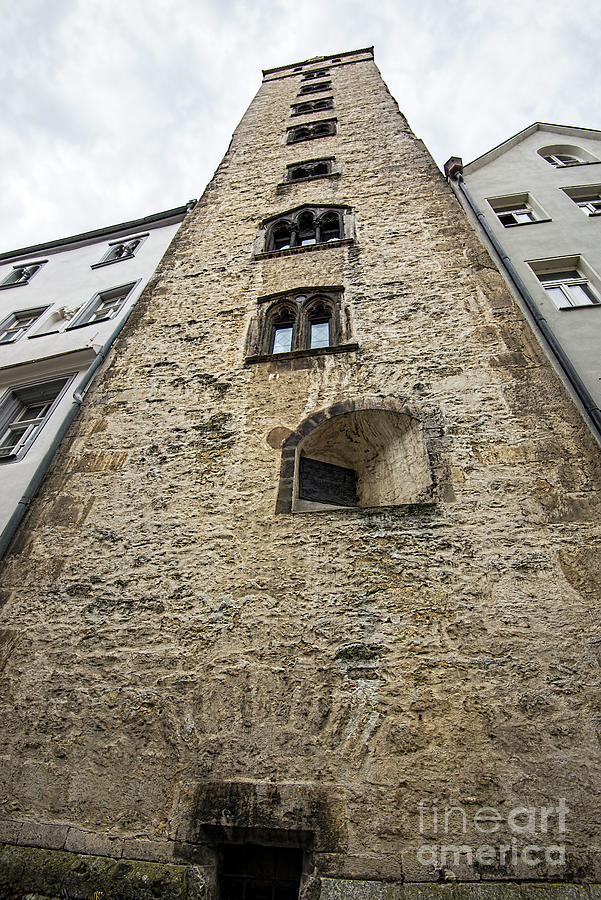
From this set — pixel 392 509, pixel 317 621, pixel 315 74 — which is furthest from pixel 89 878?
pixel 315 74

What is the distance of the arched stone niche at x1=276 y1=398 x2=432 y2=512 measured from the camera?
4.35 m

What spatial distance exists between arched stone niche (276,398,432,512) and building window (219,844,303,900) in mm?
2323

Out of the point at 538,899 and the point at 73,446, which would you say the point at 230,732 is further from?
the point at 73,446

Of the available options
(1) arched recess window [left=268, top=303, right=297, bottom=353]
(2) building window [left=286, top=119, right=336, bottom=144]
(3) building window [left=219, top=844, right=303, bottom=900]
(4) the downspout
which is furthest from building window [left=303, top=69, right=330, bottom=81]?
(3) building window [left=219, top=844, right=303, bottom=900]

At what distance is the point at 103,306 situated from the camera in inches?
350

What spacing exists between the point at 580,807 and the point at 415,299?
5028 mm

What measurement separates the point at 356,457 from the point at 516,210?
22.3ft

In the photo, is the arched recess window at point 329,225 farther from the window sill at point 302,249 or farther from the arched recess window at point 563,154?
the arched recess window at point 563,154

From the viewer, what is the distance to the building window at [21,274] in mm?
10695

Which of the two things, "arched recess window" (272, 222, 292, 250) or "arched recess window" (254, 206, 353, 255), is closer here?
"arched recess window" (254, 206, 353, 255)

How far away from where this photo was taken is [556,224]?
7.91m

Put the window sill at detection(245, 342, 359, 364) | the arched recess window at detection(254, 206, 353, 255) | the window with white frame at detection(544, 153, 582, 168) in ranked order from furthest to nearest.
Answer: the window with white frame at detection(544, 153, 582, 168)
the arched recess window at detection(254, 206, 353, 255)
the window sill at detection(245, 342, 359, 364)

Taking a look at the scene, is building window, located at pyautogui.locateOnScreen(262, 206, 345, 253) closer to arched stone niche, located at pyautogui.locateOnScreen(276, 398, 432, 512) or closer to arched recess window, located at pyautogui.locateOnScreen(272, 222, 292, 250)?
arched recess window, located at pyautogui.locateOnScreen(272, 222, 292, 250)

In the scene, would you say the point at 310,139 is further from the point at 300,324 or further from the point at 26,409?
the point at 26,409
